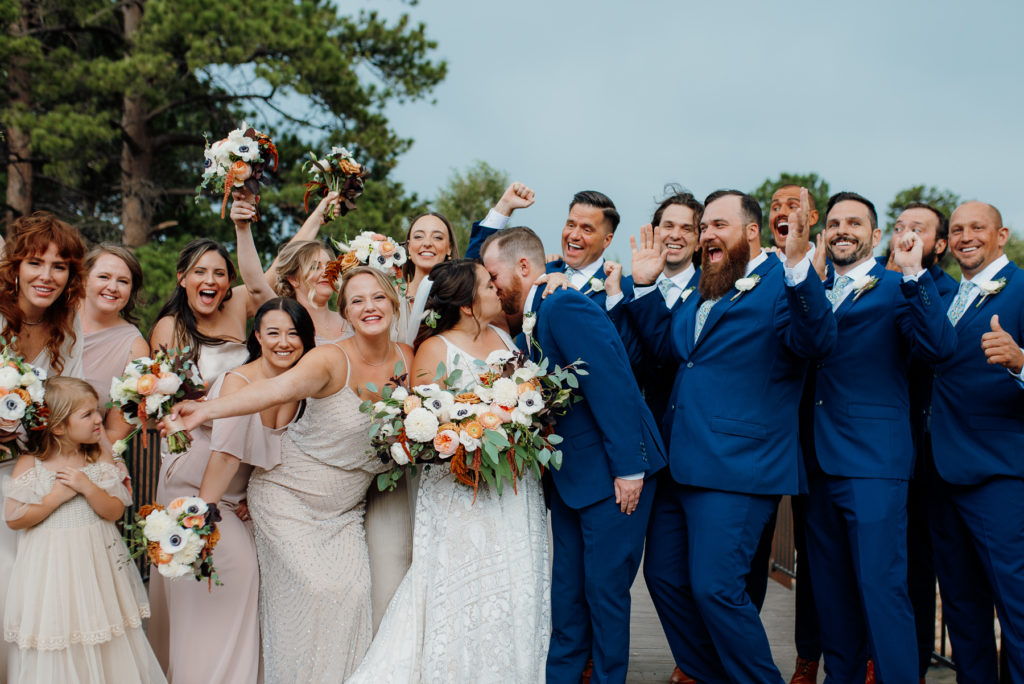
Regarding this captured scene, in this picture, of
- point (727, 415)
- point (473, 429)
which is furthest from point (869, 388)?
point (473, 429)

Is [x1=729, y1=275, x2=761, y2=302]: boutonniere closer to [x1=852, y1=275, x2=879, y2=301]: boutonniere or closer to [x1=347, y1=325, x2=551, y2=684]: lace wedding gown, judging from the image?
[x1=852, y1=275, x2=879, y2=301]: boutonniere

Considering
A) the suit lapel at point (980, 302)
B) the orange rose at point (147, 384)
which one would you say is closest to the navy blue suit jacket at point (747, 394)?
the suit lapel at point (980, 302)

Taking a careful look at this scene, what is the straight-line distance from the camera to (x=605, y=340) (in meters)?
4.54

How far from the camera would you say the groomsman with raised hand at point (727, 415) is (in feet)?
14.9

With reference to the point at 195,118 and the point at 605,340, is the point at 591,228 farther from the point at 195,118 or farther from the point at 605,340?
the point at 195,118

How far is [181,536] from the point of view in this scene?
4020mm

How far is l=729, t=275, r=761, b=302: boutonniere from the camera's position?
4.83 metres

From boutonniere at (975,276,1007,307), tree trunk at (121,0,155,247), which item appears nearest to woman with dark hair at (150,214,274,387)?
boutonniere at (975,276,1007,307)

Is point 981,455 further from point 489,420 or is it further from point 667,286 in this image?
point 489,420

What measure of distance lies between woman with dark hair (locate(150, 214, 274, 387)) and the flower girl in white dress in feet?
2.81

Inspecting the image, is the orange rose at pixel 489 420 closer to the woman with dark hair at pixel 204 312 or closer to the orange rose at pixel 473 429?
the orange rose at pixel 473 429

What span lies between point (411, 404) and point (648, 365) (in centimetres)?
193

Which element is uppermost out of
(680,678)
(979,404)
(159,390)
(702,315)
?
(702,315)

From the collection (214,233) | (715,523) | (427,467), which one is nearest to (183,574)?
(427,467)
